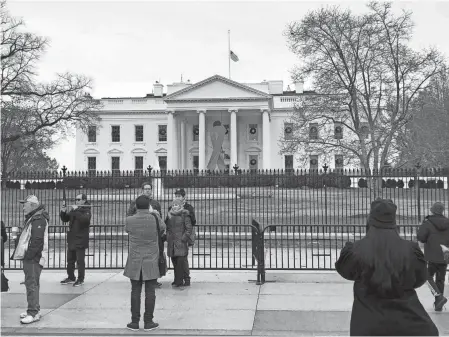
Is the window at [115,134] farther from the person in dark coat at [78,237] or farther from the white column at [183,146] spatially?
the person in dark coat at [78,237]

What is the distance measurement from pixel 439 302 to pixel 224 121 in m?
63.5

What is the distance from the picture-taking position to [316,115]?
25875mm

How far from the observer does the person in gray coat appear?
6277 millimetres

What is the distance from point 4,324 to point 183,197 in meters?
3.64

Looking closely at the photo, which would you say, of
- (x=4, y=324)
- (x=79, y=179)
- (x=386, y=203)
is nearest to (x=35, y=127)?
(x=79, y=179)

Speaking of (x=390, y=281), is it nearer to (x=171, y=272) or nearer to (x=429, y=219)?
(x=429, y=219)

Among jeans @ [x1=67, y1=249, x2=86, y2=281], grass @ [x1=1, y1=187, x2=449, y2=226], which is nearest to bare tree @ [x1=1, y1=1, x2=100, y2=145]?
grass @ [x1=1, y1=187, x2=449, y2=226]

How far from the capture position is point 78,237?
8898 millimetres

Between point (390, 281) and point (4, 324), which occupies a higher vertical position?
point (390, 281)

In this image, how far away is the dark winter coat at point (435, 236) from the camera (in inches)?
284

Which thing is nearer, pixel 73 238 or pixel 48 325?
pixel 48 325

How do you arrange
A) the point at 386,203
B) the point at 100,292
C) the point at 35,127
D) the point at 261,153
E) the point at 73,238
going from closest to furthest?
the point at 386,203 < the point at 100,292 < the point at 73,238 < the point at 35,127 < the point at 261,153

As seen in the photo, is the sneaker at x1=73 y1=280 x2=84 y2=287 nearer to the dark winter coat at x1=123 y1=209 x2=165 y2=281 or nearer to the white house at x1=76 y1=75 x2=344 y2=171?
the dark winter coat at x1=123 y1=209 x2=165 y2=281

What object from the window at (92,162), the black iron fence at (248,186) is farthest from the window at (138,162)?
the black iron fence at (248,186)
